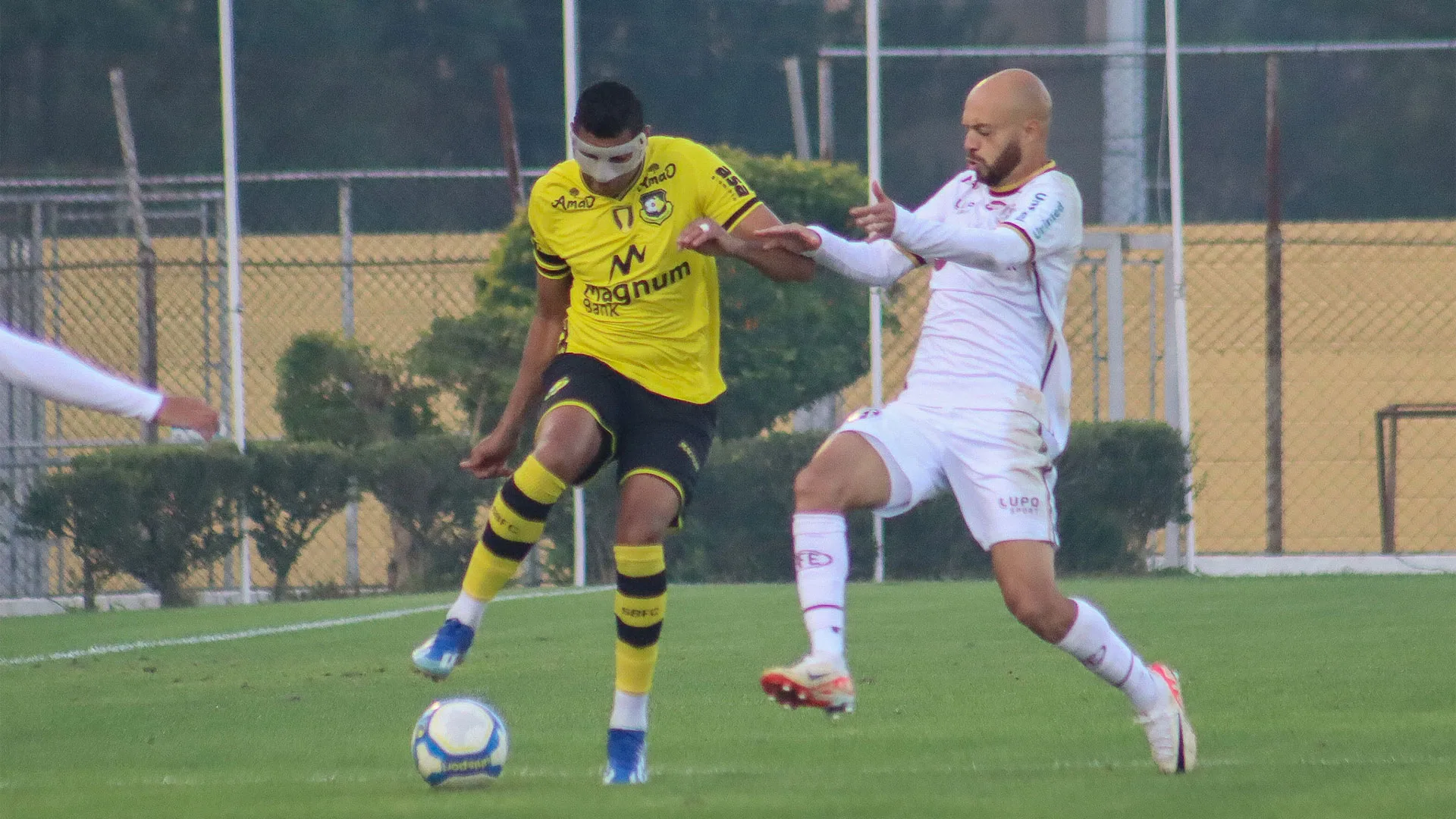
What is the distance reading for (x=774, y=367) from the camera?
14.0m

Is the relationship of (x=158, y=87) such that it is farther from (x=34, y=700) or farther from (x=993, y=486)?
(x=993, y=486)

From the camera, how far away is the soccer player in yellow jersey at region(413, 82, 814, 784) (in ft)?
18.5

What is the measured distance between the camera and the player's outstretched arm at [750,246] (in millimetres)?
5383

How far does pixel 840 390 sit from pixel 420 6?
10.3m

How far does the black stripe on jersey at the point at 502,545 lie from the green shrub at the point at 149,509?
7.80 meters

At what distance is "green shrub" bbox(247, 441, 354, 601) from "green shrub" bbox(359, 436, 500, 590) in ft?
0.67

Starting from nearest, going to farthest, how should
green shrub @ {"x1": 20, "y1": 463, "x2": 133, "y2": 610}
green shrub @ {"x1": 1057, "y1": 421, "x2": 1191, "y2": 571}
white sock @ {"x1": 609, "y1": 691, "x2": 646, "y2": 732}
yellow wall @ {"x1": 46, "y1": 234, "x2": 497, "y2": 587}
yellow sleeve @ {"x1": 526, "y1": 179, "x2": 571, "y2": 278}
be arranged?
white sock @ {"x1": 609, "y1": 691, "x2": 646, "y2": 732} < yellow sleeve @ {"x1": 526, "y1": 179, "x2": 571, "y2": 278} < green shrub @ {"x1": 20, "y1": 463, "x2": 133, "y2": 610} < green shrub @ {"x1": 1057, "y1": 421, "x2": 1191, "y2": 571} < yellow wall @ {"x1": 46, "y1": 234, "x2": 497, "y2": 587}

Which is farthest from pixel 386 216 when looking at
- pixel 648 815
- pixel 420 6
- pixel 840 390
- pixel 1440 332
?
pixel 648 815

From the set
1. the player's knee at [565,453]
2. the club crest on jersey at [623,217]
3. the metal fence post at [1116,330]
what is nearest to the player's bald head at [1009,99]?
the club crest on jersey at [623,217]

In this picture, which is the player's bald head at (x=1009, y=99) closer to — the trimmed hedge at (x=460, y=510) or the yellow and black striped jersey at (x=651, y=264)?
the yellow and black striped jersey at (x=651, y=264)

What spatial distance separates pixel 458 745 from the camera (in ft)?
17.2

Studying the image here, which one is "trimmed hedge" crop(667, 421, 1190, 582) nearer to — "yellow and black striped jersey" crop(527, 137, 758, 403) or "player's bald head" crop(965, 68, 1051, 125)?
"yellow and black striped jersey" crop(527, 137, 758, 403)

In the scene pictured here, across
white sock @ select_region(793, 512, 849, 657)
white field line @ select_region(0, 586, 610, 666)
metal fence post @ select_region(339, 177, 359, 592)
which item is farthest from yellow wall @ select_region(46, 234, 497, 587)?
white sock @ select_region(793, 512, 849, 657)

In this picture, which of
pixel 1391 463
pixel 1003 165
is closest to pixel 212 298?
pixel 1391 463
